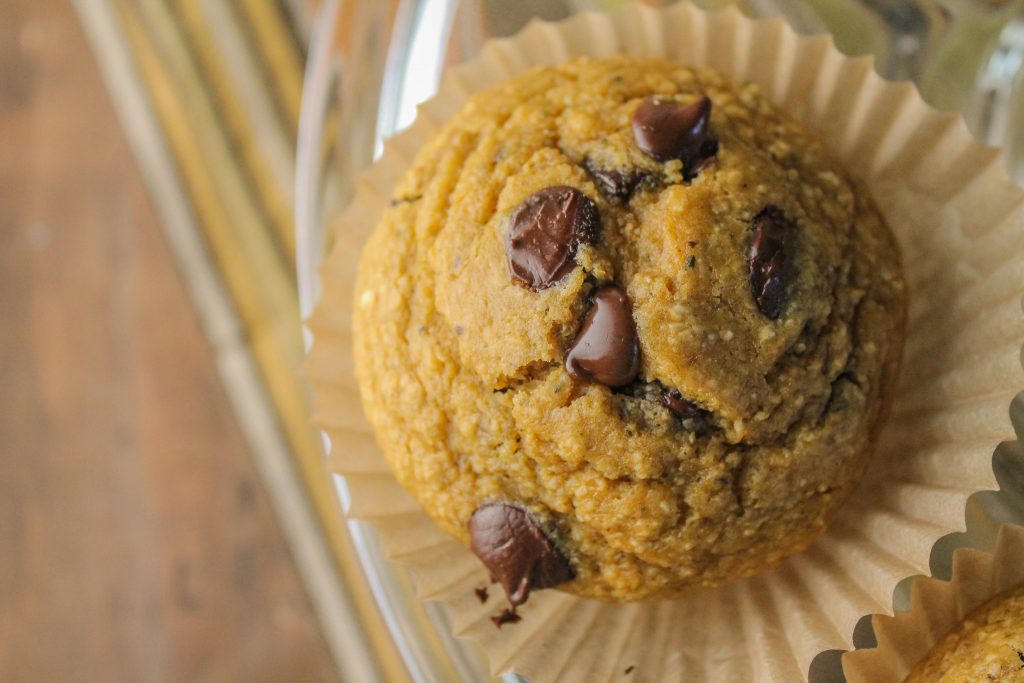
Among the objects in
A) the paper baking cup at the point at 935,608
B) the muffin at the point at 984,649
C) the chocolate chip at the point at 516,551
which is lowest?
the muffin at the point at 984,649

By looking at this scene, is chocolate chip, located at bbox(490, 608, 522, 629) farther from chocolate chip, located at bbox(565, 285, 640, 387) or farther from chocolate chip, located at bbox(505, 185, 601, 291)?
chocolate chip, located at bbox(505, 185, 601, 291)

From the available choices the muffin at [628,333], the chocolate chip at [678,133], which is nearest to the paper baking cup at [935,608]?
the muffin at [628,333]

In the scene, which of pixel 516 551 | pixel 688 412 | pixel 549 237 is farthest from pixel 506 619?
pixel 549 237

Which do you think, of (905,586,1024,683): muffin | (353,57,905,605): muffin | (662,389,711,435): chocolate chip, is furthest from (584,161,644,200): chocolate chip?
(905,586,1024,683): muffin

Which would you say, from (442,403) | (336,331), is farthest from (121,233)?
(442,403)

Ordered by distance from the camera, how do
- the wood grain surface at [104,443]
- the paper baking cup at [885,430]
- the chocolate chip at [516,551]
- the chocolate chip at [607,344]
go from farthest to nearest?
the wood grain surface at [104,443] → the paper baking cup at [885,430] → the chocolate chip at [516,551] → the chocolate chip at [607,344]

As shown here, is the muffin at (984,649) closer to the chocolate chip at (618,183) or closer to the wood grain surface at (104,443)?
the chocolate chip at (618,183)
